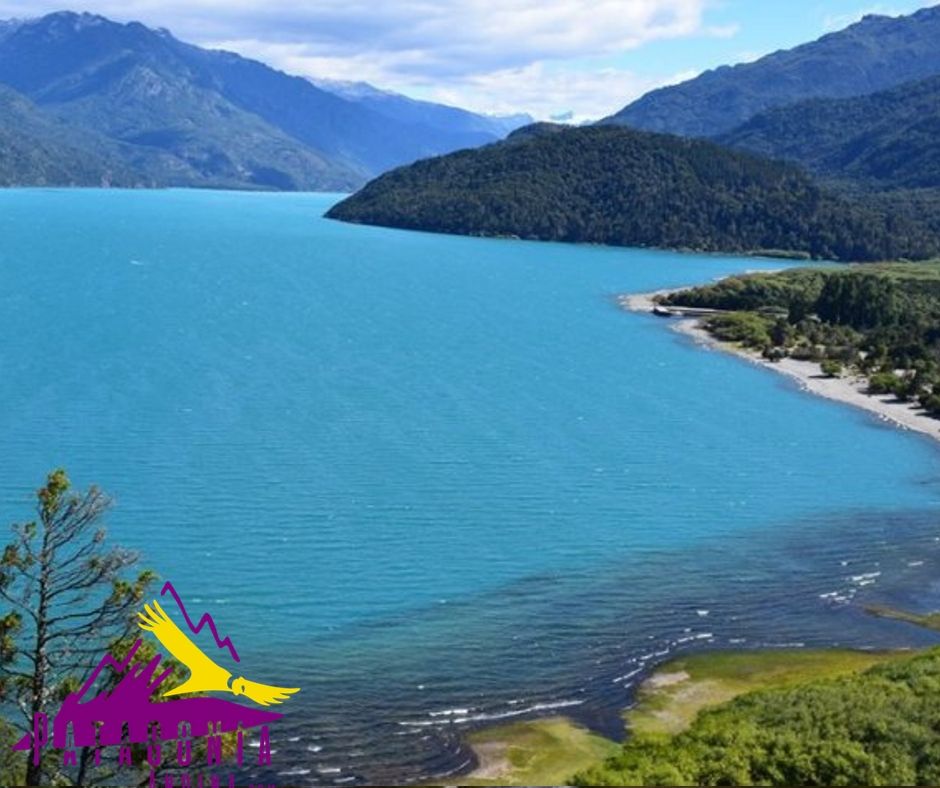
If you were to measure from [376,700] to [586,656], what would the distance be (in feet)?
25.0

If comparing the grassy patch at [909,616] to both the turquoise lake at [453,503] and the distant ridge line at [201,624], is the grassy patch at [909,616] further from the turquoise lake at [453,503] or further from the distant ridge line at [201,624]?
the distant ridge line at [201,624]

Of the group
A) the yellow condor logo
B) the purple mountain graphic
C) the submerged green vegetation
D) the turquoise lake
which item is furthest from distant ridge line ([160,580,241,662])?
the submerged green vegetation

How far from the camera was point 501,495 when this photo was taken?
55.4 meters

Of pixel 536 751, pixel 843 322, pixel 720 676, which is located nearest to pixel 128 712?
pixel 536 751

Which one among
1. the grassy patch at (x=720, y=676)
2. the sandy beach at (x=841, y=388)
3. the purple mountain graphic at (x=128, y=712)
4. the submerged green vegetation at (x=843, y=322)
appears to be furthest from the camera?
the submerged green vegetation at (x=843, y=322)

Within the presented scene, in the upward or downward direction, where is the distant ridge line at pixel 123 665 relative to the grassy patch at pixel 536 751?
upward

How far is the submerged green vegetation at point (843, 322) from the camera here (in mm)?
98000

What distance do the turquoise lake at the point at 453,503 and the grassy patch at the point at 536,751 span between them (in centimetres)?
83

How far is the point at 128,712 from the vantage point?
18562mm

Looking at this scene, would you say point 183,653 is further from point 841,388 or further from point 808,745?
point 841,388

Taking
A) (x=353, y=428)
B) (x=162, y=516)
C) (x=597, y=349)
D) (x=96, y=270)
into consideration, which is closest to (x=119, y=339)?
(x=353, y=428)

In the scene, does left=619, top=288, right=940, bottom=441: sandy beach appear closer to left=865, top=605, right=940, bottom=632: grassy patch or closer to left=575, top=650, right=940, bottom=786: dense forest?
left=865, top=605, right=940, bottom=632: grassy patch

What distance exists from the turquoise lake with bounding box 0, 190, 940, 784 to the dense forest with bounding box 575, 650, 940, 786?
4931mm

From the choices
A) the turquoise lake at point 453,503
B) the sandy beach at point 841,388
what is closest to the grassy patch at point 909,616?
the turquoise lake at point 453,503
